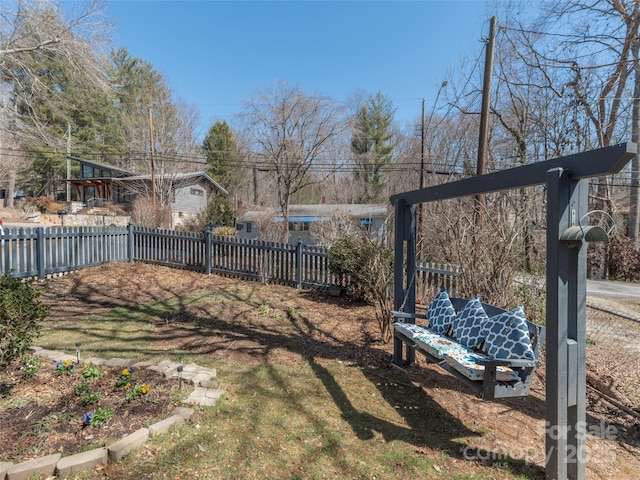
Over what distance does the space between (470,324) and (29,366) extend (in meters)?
4.19

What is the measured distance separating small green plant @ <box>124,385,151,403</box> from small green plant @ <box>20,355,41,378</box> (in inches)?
41.1

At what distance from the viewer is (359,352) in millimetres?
4371

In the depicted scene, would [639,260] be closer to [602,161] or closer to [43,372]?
[602,161]

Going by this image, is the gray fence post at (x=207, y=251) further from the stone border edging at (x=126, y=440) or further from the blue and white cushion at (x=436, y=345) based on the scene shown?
the blue and white cushion at (x=436, y=345)

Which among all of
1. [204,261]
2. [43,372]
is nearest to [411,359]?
[43,372]

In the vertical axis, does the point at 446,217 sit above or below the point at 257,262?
above

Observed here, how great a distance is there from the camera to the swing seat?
238cm

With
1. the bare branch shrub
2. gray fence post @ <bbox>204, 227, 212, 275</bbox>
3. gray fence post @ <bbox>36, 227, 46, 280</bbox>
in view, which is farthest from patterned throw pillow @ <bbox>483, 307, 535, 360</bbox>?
gray fence post @ <bbox>36, 227, 46, 280</bbox>

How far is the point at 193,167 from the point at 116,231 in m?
21.1

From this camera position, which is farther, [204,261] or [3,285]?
[204,261]

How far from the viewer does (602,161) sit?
1877mm

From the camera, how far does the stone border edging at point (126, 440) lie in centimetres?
200

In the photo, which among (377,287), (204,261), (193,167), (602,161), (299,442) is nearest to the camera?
(602,161)

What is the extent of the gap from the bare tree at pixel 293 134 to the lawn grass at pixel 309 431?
47.9 ft
